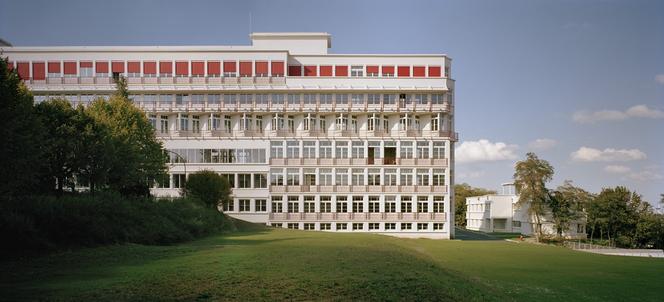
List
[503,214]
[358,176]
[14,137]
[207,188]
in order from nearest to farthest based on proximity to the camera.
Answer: [14,137], [207,188], [358,176], [503,214]

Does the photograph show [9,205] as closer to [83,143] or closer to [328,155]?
[83,143]

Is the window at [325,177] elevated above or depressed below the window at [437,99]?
below

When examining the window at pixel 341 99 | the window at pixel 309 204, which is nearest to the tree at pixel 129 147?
the window at pixel 309 204

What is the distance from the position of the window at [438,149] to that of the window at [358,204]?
11.5m

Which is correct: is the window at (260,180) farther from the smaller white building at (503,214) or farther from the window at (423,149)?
the smaller white building at (503,214)

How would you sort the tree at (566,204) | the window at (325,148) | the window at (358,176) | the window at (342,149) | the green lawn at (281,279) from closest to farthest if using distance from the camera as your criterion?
the green lawn at (281,279) < the window at (358,176) < the window at (342,149) < the window at (325,148) < the tree at (566,204)

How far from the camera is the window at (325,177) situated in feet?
272

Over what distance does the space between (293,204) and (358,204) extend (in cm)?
866

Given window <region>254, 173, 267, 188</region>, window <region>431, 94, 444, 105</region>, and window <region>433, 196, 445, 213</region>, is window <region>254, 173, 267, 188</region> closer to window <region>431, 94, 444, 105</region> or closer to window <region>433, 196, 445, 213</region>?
window <region>433, 196, 445, 213</region>

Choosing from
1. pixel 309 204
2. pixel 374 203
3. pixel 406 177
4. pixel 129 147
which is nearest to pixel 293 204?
pixel 309 204

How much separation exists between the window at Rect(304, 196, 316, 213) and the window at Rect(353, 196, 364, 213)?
538 centimetres

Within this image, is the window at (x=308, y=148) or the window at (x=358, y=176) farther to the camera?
the window at (x=308, y=148)

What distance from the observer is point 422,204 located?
271 feet

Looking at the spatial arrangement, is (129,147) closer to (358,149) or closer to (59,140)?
(59,140)
